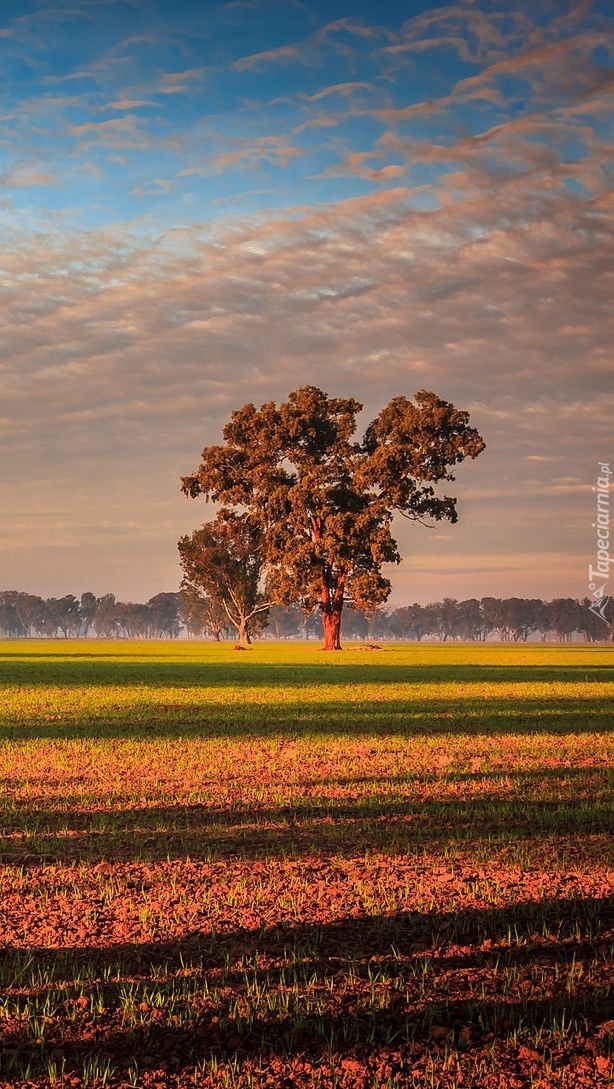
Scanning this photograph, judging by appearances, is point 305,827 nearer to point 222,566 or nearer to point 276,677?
point 276,677

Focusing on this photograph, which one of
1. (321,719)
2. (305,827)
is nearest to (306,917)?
(305,827)

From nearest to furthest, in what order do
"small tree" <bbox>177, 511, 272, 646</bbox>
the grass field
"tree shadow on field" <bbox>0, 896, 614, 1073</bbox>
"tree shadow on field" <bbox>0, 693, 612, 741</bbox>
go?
the grass field < "tree shadow on field" <bbox>0, 896, 614, 1073</bbox> < "tree shadow on field" <bbox>0, 693, 612, 741</bbox> < "small tree" <bbox>177, 511, 272, 646</bbox>

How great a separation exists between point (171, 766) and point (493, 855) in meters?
7.31

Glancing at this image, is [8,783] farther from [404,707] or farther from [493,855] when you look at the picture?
[404,707]

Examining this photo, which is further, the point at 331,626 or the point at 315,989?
the point at 331,626

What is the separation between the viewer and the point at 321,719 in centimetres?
2391

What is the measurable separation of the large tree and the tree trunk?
159 mm

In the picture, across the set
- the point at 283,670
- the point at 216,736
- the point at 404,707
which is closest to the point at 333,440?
the point at 283,670

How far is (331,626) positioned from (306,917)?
69.9 meters

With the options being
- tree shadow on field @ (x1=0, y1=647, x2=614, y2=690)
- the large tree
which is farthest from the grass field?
the large tree

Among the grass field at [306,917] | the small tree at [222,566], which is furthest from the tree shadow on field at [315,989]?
the small tree at [222,566]

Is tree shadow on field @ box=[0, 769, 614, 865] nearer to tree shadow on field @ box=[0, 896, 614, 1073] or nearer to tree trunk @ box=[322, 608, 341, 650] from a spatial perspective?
tree shadow on field @ box=[0, 896, 614, 1073]

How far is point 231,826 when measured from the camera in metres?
11.5

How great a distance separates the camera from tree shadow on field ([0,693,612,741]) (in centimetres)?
2108
